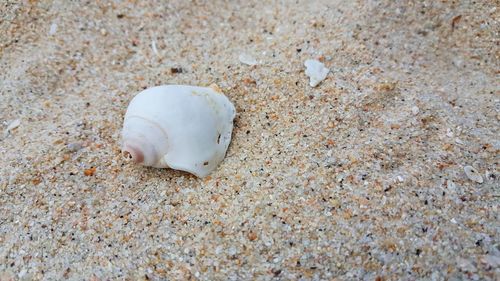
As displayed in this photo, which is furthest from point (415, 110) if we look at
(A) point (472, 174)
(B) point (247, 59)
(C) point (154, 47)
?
(C) point (154, 47)

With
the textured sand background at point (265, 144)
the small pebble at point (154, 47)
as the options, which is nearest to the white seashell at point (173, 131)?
the textured sand background at point (265, 144)

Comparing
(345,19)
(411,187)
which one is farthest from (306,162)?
(345,19)

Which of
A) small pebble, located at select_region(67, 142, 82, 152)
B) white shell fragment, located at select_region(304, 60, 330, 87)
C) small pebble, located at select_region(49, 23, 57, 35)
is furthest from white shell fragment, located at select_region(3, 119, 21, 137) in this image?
white shell fragment, located at select_region(304, 60, 330, 87)

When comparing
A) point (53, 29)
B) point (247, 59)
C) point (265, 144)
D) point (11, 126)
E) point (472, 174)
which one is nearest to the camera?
point (472, 174)

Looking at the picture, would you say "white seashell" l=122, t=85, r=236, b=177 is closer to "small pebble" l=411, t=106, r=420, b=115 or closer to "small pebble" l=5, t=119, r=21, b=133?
"small pebble" l=5, t=119, r=21, b=133

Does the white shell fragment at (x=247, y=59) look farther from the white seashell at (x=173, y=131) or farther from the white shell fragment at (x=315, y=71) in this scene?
the white seashell at (x=173, y=131)

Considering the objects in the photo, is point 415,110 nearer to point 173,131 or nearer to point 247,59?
point 247,59

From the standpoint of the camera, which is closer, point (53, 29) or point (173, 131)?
point (173, 131)
